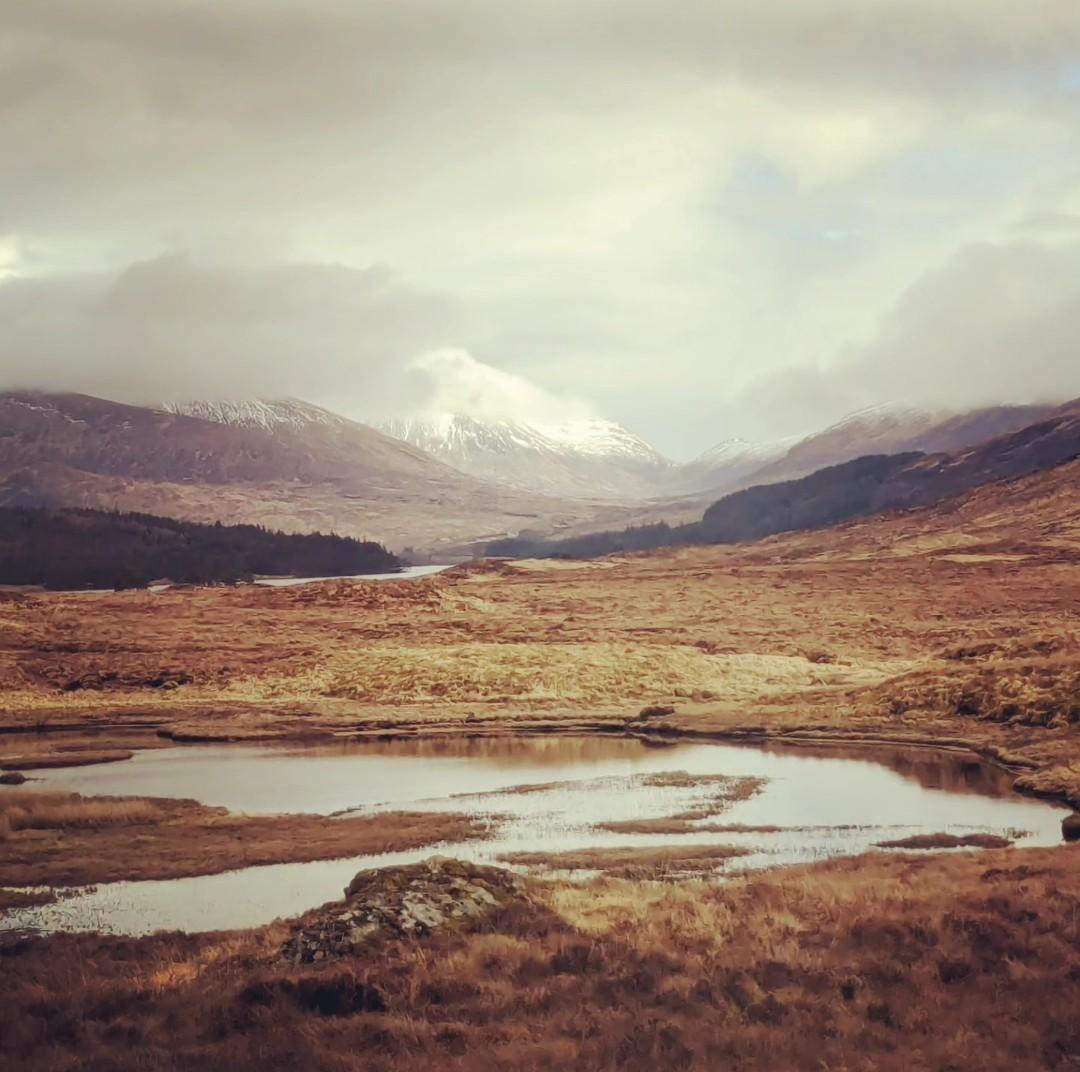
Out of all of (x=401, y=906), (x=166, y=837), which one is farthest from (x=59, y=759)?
(x=401, y=906)

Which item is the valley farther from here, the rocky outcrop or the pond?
the pond

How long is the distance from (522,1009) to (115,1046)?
5.83 m

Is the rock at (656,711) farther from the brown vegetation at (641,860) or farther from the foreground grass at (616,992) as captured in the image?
the foreground grass at (616,992)

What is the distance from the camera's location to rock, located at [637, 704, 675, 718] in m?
69.4

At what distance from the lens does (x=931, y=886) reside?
1013 inches

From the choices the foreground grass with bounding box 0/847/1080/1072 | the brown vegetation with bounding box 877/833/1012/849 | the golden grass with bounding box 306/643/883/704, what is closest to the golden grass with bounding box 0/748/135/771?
the golden grass with bounding box 306/643/883/704

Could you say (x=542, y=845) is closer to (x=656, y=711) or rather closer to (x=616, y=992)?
(x=616, y=992)

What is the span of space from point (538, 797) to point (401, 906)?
77.0ft

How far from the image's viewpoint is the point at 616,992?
1919 centimetres

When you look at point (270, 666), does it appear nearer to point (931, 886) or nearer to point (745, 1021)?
point (931, 886)

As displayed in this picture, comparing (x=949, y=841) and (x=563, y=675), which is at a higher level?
(x=563, y=675)

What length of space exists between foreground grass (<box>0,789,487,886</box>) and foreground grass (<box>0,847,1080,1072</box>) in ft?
30.3

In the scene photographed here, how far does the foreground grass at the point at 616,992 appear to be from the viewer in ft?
54.9

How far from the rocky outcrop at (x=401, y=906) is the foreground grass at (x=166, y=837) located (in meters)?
11.0
